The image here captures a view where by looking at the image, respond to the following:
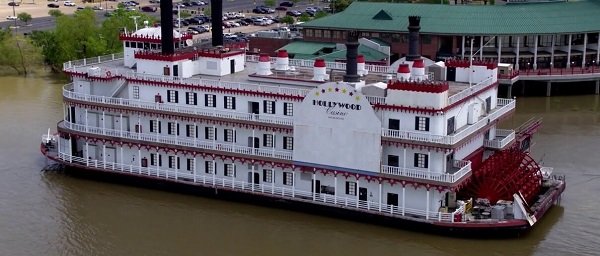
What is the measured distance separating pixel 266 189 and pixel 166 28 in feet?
41.4

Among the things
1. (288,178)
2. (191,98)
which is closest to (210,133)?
(191,98)

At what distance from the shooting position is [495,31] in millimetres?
84062

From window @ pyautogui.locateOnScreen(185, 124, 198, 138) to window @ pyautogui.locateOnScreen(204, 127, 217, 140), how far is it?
613 mm

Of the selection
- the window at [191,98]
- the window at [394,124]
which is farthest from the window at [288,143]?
the window at [191,98]

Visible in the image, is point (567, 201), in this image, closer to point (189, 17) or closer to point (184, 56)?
point (184, 56)

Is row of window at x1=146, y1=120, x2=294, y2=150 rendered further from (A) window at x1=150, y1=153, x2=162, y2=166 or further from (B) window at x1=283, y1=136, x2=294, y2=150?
(A) window at x1=150, y1=153, x2=162, y2=166

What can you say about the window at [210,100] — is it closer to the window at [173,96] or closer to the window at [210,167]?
the window at [173,96]

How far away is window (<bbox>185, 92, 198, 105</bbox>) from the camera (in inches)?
1981

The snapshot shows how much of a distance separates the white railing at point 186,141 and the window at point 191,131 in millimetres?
303

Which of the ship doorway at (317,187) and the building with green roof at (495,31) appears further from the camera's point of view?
the building with green roof at (495,31)

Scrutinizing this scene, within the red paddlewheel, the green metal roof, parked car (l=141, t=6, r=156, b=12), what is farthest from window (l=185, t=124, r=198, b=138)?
parked car (l=141, t=6, r=156, b=12)

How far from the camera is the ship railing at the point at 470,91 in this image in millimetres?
44697

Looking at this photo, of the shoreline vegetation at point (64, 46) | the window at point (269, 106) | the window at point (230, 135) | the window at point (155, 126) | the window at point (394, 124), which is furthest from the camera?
the shoreline vegetation at point (64, 46)

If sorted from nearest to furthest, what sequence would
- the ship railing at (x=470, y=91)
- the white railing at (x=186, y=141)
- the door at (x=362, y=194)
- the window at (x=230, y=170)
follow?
the ship railing at (x=470, y=91)
the door at (x=362, y=194)
the white railing at (x=186, y=141)
the window at (x=230, y=170)
